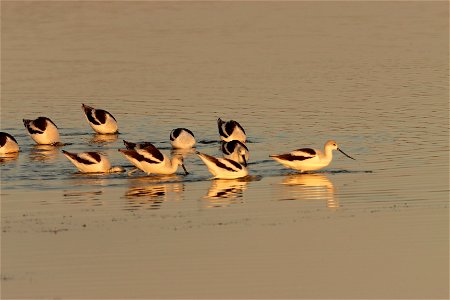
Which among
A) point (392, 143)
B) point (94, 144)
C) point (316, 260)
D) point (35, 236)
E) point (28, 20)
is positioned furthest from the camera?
point (28, 20)

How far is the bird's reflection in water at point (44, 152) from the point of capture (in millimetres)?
30461

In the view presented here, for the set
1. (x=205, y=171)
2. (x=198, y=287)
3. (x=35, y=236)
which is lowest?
(x=198, y=287)

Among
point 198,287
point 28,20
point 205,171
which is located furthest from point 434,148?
point 28,20

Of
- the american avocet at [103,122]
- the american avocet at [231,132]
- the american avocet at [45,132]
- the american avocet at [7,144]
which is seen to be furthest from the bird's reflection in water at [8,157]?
the american avocet at [231,132]

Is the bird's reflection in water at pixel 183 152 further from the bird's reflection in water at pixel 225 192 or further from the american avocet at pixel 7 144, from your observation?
the bird's reflection in water at pixel 225 192

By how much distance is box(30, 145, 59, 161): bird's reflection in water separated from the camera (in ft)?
99.9

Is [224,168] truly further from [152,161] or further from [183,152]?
[183,152]

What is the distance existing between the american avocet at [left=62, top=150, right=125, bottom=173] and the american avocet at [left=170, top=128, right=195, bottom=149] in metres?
3.30

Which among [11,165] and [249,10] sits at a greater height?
[249,10]

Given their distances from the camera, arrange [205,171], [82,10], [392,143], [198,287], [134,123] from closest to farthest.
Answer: [198,287]
[205,171]
[392,143]
[134,123]
[82,10]

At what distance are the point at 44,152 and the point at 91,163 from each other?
160 inches

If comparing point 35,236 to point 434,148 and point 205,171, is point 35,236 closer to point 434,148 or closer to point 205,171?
point 205,171

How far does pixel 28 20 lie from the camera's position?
55.0m

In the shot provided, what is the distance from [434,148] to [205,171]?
476cm
